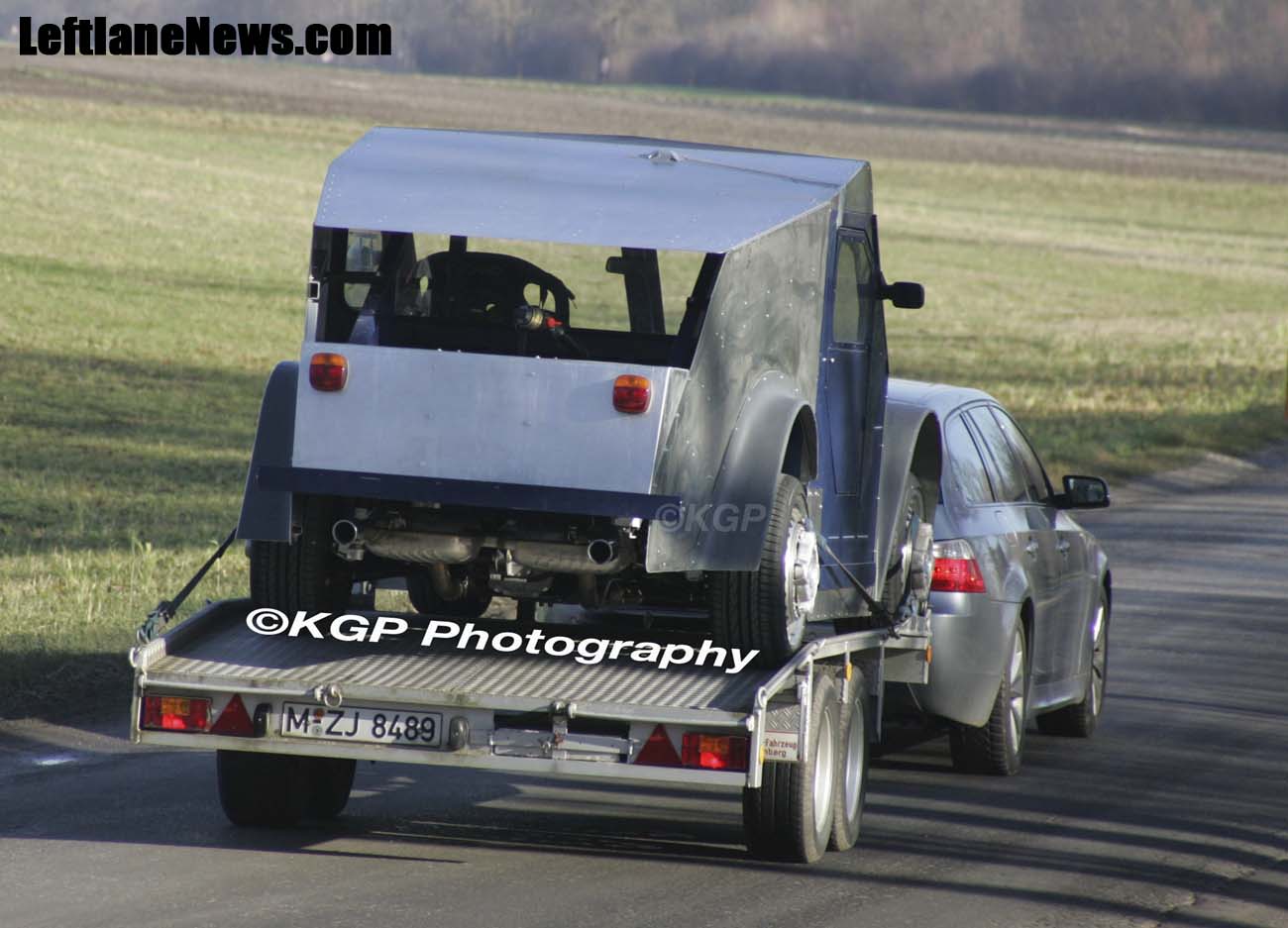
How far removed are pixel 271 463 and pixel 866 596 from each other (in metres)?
2.38

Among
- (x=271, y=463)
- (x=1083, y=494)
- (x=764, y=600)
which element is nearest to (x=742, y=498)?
(x=764, y=600)

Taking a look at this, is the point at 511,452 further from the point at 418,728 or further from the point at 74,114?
the point at 74,114

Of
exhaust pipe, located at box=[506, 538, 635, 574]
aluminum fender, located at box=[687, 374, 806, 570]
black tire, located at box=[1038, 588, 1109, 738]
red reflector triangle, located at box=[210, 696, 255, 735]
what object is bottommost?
black tire, located at box=[1038, 588, 1109, 738]

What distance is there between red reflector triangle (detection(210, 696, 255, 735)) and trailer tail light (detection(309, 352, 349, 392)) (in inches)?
44.3

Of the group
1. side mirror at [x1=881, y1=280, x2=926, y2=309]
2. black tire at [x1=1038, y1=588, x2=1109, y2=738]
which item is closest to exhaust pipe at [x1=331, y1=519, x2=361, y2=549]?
side mirror at [x1=881, y1=280, x2=926, y2=309]

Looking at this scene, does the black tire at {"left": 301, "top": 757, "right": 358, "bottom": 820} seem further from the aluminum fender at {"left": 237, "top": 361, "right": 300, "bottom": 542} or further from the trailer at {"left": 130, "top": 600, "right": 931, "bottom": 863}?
the aluminum fender at {"left": 237, "top": 361, "right": 300, "bottom": 542}

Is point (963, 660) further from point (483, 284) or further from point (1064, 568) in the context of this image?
point (483, 284)

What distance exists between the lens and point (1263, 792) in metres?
10.4

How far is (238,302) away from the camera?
37156mm

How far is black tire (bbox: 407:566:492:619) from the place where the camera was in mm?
8852

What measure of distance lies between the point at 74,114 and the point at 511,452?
6386 centimetres

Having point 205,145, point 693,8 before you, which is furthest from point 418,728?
point 693,8

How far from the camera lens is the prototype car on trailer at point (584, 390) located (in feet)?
26.7

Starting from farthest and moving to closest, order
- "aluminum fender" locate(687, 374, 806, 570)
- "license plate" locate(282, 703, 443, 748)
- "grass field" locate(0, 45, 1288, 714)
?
"grass field" locate(0, 45, 1288, 714) < "aluminum fender" locate(687, 374, 806, 570) < "license plate" locate(282, 703, 443, 748)
